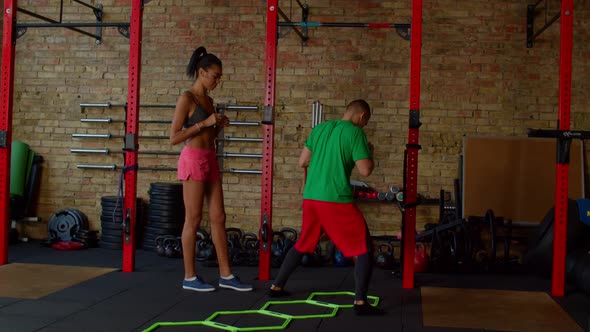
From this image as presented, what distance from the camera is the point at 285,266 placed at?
4.12 metres

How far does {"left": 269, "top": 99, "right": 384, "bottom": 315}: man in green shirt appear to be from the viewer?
3.73 m

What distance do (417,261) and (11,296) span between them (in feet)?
11.4

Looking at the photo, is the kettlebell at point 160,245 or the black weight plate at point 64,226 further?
the black weight plate at point 64,226

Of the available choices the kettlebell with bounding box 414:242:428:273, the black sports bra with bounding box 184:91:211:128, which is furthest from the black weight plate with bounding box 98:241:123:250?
the kettlebell with bounding box 414:242:428:273

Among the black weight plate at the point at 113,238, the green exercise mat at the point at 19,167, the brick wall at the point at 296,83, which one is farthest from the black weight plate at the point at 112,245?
the green exercise mat at the point at 19,167

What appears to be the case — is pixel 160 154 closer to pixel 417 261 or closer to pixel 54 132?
pixel 54 132

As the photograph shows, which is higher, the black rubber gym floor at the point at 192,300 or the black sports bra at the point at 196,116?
the black sports bra at the point at 196,116

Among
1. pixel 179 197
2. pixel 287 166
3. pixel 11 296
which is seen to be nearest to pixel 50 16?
pixel 179 197

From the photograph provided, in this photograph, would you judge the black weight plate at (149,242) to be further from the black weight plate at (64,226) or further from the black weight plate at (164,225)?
the black weight plate at (64,226)

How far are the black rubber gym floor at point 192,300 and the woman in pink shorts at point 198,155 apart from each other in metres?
0.37

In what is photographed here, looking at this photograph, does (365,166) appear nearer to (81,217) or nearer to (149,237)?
(149,237)

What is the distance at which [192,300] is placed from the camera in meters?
4.13

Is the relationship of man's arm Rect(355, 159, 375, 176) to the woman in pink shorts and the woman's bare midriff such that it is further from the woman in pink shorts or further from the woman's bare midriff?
the woman's bare midriff

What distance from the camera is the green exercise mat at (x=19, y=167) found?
7.11 meters
